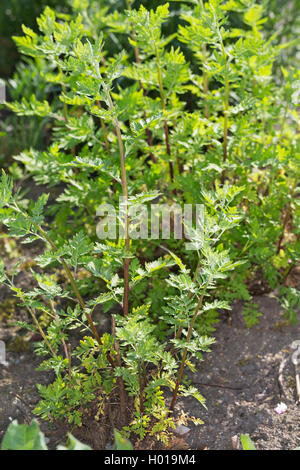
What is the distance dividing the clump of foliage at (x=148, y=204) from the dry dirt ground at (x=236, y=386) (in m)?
0.10

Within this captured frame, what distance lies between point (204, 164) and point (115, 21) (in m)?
0.83

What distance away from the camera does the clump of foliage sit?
189 centimetres

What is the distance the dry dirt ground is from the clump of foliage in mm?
97

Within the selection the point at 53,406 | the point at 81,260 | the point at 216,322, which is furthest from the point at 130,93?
the point at 53,406

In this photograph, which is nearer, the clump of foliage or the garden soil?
the clump of foliage

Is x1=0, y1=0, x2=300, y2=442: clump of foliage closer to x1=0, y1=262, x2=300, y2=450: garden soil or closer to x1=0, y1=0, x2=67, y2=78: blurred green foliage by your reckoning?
x1=0, y1=262, x2=300, y2=450: garden soil

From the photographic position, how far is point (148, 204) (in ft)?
8.63

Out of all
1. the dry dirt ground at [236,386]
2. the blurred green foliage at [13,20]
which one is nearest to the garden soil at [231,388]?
the dry dirt ground at [236,386]

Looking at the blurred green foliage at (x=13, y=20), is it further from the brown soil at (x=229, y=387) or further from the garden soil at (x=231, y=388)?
the garden soil at (x=231, y=388)

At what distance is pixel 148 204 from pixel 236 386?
0.97m

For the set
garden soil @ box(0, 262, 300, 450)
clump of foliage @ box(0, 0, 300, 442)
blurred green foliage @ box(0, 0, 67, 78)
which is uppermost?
blurred green foliage @ box(0, 0, 67, 78)

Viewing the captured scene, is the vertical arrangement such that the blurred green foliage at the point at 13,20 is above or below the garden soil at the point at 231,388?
above

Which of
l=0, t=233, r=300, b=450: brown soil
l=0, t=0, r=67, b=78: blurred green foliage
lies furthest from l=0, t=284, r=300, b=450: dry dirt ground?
l=0, t=0, r=67, b=78: blurred green foliage

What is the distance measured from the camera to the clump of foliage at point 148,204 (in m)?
1.89
